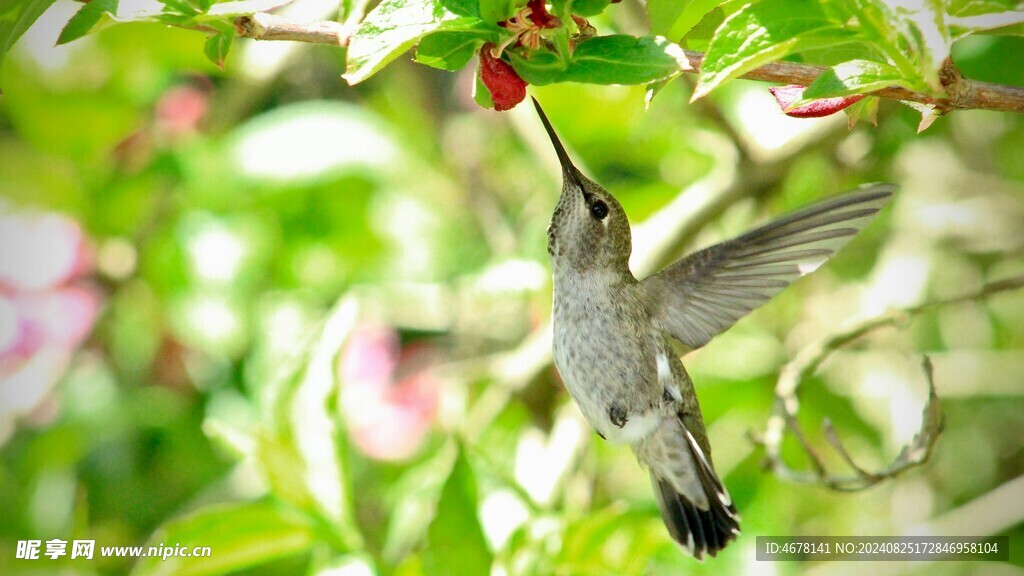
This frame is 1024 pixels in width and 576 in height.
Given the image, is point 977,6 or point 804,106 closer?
point 977,6

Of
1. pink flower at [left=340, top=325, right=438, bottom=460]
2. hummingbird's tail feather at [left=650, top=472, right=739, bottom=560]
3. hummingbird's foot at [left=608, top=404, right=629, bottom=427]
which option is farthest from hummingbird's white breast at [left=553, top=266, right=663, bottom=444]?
pink flower at [left=340, top=325, right=438, bottom=460]

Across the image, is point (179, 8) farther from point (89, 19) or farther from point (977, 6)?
point (977, 6)

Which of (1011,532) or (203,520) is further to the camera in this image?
Result: (1011,532)

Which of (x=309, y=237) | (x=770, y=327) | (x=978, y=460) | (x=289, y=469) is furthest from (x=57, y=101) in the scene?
(x=978, y=460)

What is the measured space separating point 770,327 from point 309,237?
1286 mm

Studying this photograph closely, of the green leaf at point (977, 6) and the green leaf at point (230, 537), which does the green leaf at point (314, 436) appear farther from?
the green leaf at point (977, 6)

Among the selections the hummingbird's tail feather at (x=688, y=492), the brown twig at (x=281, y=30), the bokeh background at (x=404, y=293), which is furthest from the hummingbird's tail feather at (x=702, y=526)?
the brown twig at (x=281, y=30)

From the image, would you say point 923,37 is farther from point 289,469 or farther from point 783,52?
point 289,469

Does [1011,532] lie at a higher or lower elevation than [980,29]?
lower

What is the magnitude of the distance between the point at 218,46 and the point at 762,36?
1.79 ft

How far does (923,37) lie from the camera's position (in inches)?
35.8

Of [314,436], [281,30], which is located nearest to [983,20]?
[281,30]

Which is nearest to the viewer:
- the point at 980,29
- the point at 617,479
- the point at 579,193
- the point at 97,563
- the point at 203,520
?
the point at 980,29

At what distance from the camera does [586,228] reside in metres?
1.60
